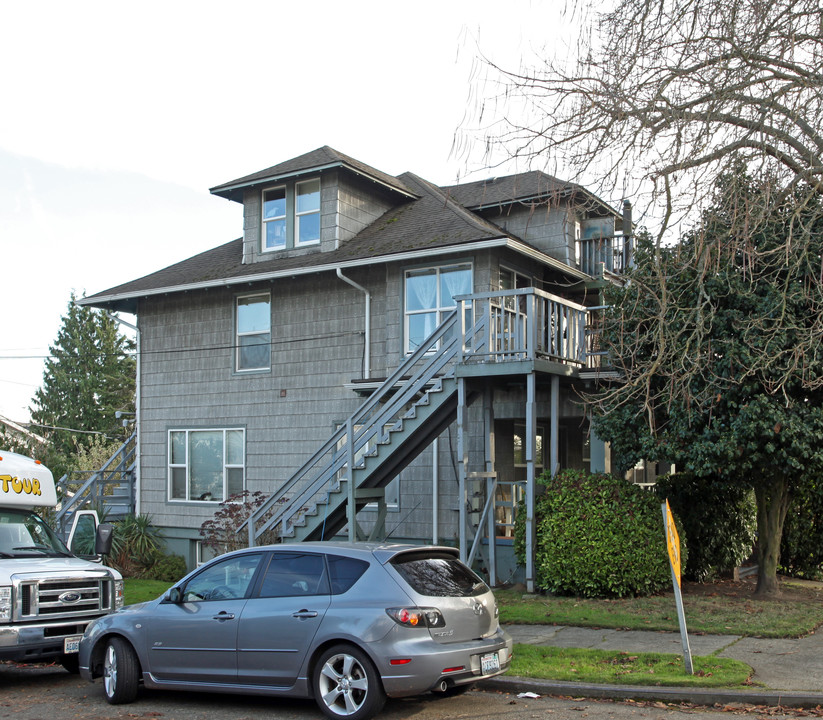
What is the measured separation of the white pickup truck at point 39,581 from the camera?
920 cm

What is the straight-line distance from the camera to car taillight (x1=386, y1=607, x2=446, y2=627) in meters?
7.19

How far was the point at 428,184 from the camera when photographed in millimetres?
21656

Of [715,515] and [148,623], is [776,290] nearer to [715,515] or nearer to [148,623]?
[715,515]

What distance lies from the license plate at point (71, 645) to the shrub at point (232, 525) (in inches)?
250

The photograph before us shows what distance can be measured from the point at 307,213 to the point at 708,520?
10.2 m

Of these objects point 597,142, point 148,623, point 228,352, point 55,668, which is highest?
point 597,142

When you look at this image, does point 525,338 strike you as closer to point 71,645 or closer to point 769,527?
point 769,527

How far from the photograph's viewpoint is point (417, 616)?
23.7 feet

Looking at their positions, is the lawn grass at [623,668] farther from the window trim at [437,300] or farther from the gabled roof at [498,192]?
the gabled roof at [498,192]

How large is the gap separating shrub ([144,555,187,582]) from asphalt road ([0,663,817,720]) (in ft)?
32.6

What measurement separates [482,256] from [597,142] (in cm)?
702

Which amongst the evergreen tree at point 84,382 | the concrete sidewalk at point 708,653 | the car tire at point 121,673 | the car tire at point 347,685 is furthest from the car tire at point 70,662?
the evergreen tree at point 84,382

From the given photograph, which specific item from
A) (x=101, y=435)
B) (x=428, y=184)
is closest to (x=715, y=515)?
(x=428, y=184)

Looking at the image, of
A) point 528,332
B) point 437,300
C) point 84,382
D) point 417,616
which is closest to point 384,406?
point 528,332
